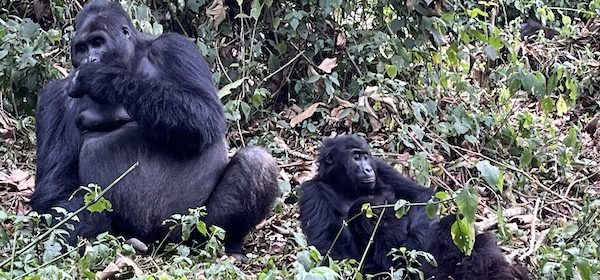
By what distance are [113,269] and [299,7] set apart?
10.2ft

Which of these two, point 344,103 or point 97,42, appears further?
point 344,103

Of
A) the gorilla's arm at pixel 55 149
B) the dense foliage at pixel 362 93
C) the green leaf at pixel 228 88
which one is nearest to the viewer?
the gorilla's arm at pixel 55 149

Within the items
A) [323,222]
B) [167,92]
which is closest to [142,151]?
[167,92]

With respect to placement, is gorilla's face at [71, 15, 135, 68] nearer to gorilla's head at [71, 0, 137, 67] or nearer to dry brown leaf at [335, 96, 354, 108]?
gorilla's head at [71, 0, 137, 67]

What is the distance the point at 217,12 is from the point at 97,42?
5.05 ft

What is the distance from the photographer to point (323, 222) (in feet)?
15.4

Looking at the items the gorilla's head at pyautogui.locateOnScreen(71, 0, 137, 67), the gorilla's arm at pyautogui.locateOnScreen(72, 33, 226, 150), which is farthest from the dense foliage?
the gorilla's head at pyautogui.locateOnScreen(71, 0, 137, 67)

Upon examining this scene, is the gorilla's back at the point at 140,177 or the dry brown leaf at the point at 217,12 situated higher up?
the dry brown leaf at the point at 217,12

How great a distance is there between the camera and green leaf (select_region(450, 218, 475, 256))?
3.48m

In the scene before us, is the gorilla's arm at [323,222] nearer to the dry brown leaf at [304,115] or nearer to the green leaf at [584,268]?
the green leaf at [584,268]

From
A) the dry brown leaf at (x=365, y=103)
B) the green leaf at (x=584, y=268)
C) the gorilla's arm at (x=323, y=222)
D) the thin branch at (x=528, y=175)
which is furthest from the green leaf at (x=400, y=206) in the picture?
the dry brown leaf at (x=365, y=103)

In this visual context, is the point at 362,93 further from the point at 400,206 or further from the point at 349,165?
the point at 400,206

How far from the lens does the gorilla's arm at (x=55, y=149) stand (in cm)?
488

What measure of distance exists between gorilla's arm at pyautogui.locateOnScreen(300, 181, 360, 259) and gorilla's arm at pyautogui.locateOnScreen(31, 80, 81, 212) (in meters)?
1.15
